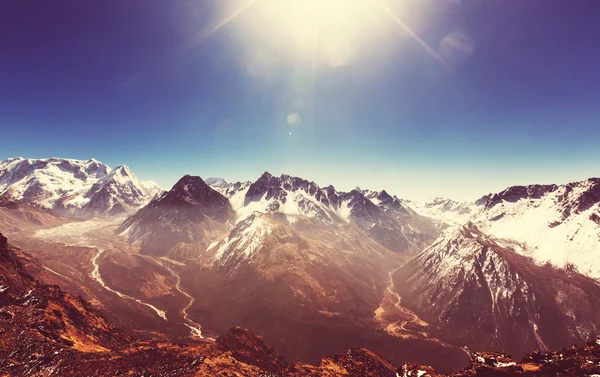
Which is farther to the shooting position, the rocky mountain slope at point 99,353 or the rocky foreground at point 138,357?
the rocky mountain slope at point 99,353

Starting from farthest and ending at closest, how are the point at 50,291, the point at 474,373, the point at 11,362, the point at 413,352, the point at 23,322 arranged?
the point at 413,352 < the point at 50,291 < the point at 23,322 < the point at 11,362 < the point at 474,373

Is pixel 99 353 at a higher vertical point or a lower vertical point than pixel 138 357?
higher

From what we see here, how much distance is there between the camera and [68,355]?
53281 mm

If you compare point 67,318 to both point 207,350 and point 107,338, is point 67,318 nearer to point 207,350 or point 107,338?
point 107,338

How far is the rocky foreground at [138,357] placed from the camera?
4506cm

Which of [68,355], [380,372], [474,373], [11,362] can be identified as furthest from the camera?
[380,372]

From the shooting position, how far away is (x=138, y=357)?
186 feet

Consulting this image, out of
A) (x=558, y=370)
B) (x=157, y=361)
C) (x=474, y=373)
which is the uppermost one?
(x=558, y=370)

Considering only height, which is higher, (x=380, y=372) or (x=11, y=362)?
(x=11, y=362)

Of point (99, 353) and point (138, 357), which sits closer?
point (99, 353)

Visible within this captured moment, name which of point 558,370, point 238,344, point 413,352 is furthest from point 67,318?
point 413,352

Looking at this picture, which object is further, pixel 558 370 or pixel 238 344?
pixel 238 344

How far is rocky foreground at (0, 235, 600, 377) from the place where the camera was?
4506cm

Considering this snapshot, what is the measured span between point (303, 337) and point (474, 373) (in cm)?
17258
